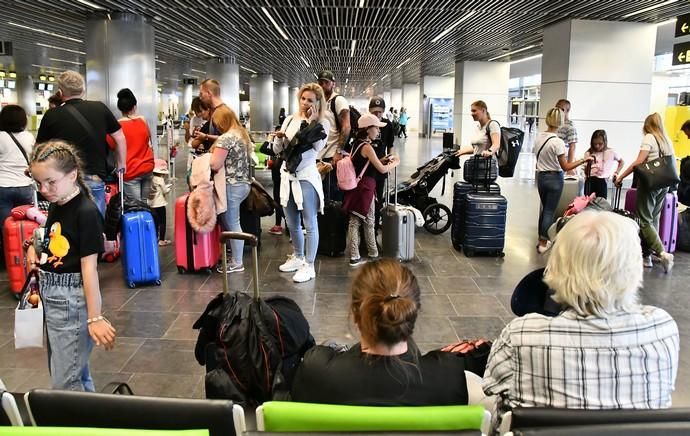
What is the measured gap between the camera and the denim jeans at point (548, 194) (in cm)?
627

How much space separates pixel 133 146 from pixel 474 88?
666 inches

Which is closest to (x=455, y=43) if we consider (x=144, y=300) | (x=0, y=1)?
(x=0, y=1)

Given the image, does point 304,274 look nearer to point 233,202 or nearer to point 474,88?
point 233,202

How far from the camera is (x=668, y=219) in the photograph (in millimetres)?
6125

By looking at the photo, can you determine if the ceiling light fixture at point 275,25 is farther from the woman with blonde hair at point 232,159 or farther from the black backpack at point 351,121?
the woman with blonde hair at point 232,159

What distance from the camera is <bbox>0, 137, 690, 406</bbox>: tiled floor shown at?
336 cm

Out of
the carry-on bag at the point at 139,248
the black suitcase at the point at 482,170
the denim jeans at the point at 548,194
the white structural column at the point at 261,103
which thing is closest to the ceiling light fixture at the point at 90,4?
the carry-on bag at the point at 139,248

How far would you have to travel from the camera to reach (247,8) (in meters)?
10.8

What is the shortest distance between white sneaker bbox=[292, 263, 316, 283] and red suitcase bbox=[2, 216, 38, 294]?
2152mm

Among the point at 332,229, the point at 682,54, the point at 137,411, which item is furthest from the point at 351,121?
the point at 137,411

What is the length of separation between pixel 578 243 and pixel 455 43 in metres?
15.3

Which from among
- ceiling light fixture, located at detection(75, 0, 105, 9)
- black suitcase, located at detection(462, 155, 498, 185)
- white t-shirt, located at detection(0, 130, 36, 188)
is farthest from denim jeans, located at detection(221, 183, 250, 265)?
ceiling light fixture, located at detection(75, 0, 105, 9)

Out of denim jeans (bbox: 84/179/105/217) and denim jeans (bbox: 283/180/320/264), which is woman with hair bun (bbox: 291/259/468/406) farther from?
denim jeans (bbox: 84/179/105/217)

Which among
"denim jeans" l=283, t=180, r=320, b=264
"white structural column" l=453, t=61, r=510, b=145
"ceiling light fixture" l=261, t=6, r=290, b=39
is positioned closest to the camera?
"denim jeans" l=283, t=180, r=320, b=264
